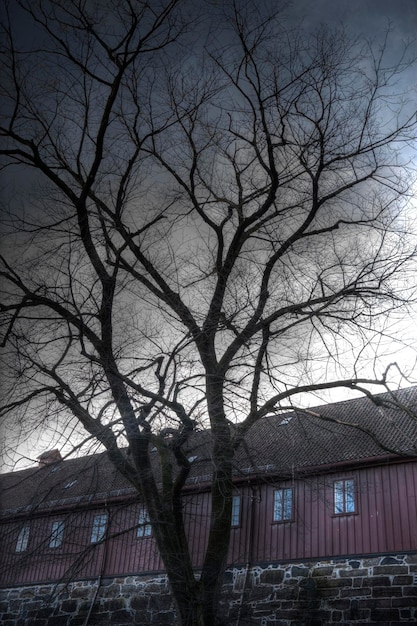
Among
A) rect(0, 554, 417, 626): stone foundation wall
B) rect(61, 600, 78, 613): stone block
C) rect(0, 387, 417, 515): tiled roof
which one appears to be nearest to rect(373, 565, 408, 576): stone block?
rect(0, 554, 417, 626): stone foundation wall

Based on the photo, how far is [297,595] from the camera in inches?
567

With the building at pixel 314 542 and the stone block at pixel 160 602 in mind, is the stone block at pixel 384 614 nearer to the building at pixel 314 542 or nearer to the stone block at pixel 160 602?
the building at pixel 314 542

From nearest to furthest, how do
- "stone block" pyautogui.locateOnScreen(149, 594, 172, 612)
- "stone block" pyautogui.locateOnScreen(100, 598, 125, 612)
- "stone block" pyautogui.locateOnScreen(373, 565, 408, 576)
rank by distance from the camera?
1. "stone block" pyautogui.locateOnScreen(373, 565, 408, 576)
2. "stone block" pyautogui.locateOnScreen(149, 594, 172, 612)
3. "stone block" pyautogui.locateOnScreen(100, 598, 125, 612)

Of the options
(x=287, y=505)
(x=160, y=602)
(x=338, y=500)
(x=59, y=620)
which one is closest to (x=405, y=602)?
(x=338, y=500)

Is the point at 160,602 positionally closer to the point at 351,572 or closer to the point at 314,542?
the point at 314,542

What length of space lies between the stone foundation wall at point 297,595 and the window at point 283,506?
3.73ft

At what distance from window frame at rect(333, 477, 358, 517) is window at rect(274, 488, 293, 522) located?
114 cm

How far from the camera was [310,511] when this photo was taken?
15.4 meters

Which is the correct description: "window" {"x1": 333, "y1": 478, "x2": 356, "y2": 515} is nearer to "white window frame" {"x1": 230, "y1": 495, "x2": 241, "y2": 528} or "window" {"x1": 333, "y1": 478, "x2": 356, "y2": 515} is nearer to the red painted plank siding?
the red painted plank siding

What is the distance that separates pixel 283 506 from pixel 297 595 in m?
2.08

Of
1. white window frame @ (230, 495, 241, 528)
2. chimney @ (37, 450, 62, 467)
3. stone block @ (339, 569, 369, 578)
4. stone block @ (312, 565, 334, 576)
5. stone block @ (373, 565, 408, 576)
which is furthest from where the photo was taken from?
white window frame @ (230, 495, 241, 528)

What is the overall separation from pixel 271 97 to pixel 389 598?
10107 millimetres

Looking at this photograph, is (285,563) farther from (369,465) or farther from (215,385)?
(215,385)

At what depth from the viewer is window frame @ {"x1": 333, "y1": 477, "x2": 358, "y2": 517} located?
48.5 feet
